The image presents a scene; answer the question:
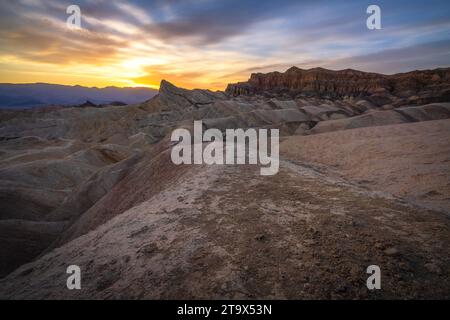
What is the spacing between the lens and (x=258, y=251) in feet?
9.40

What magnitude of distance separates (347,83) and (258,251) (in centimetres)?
6861

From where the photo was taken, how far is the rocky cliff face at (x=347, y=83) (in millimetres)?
49875

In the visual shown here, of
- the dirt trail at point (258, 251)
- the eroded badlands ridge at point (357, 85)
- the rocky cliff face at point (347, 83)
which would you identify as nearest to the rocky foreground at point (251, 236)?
the dirt trail at point (258, 251)

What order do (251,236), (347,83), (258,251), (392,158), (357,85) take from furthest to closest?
1. (347,83)
2. (357,85)
3. (392,158)
4. (251,236)
5. (258,251)

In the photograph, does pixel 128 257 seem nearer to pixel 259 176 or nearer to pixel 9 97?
pixel 259 176

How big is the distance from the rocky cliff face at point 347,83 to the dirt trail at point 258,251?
43.3m

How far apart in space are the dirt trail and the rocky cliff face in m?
43.3

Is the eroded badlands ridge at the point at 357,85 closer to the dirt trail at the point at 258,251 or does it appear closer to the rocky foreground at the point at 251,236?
the rocky foreground at the point at 251,236

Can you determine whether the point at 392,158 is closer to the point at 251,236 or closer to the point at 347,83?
the point at 251,236

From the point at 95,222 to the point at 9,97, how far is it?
9371 inches

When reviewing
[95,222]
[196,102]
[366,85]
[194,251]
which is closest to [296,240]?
[194,251]

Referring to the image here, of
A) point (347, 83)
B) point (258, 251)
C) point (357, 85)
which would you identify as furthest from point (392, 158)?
point (347, 83)

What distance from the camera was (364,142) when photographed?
11.8 m
